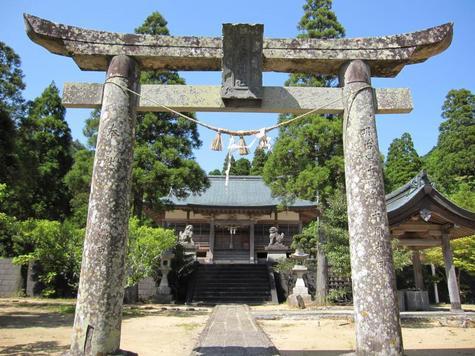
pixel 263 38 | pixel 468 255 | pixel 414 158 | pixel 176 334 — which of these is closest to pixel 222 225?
pixel 468 255

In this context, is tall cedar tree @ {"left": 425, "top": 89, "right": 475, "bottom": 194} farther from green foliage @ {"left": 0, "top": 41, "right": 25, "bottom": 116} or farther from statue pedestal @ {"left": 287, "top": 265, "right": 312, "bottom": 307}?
green foliage @ {"left": 0, "top": 41, "right": 25, "bottom": 116}

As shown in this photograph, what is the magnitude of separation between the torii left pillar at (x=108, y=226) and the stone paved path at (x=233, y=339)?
7.13 ft

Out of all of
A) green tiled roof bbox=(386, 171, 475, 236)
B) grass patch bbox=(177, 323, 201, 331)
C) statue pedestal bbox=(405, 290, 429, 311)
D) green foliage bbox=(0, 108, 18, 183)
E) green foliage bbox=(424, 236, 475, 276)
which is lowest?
grass patch bbox=(177, 323, 201, 331)

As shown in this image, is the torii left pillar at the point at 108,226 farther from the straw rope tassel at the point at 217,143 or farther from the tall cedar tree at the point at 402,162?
the tall cedar tree at the point at 402,162

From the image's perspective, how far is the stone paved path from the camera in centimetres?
590

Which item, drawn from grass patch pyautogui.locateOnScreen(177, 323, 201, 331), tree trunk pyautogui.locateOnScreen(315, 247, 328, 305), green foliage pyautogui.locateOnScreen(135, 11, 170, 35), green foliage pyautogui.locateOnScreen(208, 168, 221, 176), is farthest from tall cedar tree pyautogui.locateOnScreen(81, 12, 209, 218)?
green foliage pyautogui.locateOnScreen(208, 168, 221, 176)

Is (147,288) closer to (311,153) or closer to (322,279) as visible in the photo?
(322,279)

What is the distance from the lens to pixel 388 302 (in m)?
4.14

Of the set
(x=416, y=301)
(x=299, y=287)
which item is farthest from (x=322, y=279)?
(x=416, y=301)

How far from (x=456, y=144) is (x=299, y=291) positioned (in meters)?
26.7

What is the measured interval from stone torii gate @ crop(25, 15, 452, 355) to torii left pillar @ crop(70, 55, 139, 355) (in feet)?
0.04

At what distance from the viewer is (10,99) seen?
16562 millimetres

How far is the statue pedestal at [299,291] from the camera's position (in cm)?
1530

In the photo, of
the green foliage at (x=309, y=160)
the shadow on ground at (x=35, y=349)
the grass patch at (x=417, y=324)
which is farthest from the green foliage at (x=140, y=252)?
the grass patch at (x=417, y=324)
